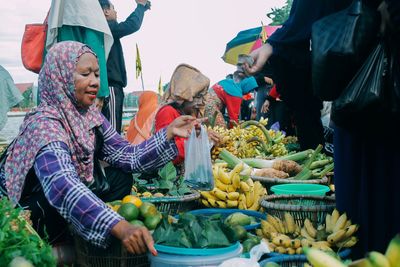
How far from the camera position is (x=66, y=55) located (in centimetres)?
272

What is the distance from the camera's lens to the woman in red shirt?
13.5 ft

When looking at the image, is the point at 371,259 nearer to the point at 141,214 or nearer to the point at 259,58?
the point at 259,58

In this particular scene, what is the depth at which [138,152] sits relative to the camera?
3074 mm

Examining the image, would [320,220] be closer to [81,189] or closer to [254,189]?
[254,189]

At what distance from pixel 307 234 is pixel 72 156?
4.35 feet

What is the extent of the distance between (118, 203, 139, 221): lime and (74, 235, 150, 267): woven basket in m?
0.18

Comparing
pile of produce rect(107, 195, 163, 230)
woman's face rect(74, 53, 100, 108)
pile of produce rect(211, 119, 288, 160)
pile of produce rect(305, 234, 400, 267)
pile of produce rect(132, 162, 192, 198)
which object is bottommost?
pile of produce rect(211, 119, 288, 160)

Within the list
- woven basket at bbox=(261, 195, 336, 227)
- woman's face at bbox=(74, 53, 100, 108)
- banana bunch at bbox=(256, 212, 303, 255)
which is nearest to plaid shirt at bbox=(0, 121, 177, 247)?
woman's face at bbox=(74, 53, 100, 108)

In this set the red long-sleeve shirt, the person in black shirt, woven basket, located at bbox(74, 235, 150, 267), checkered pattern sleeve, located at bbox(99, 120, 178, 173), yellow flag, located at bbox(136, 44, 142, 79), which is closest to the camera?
woven basket, located at bbox(74, 235, 150, 267)

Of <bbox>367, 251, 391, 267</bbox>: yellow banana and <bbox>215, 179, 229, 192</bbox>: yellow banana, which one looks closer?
<bbox>367, 251, 391, 267</bbox>: yellow banana

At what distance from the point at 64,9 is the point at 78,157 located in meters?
2.17

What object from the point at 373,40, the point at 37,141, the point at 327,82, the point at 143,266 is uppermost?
the point at 373,40

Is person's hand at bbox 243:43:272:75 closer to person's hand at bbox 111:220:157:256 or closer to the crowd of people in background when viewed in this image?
the crowd of people in background

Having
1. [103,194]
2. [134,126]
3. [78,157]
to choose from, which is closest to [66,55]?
[78,157]
